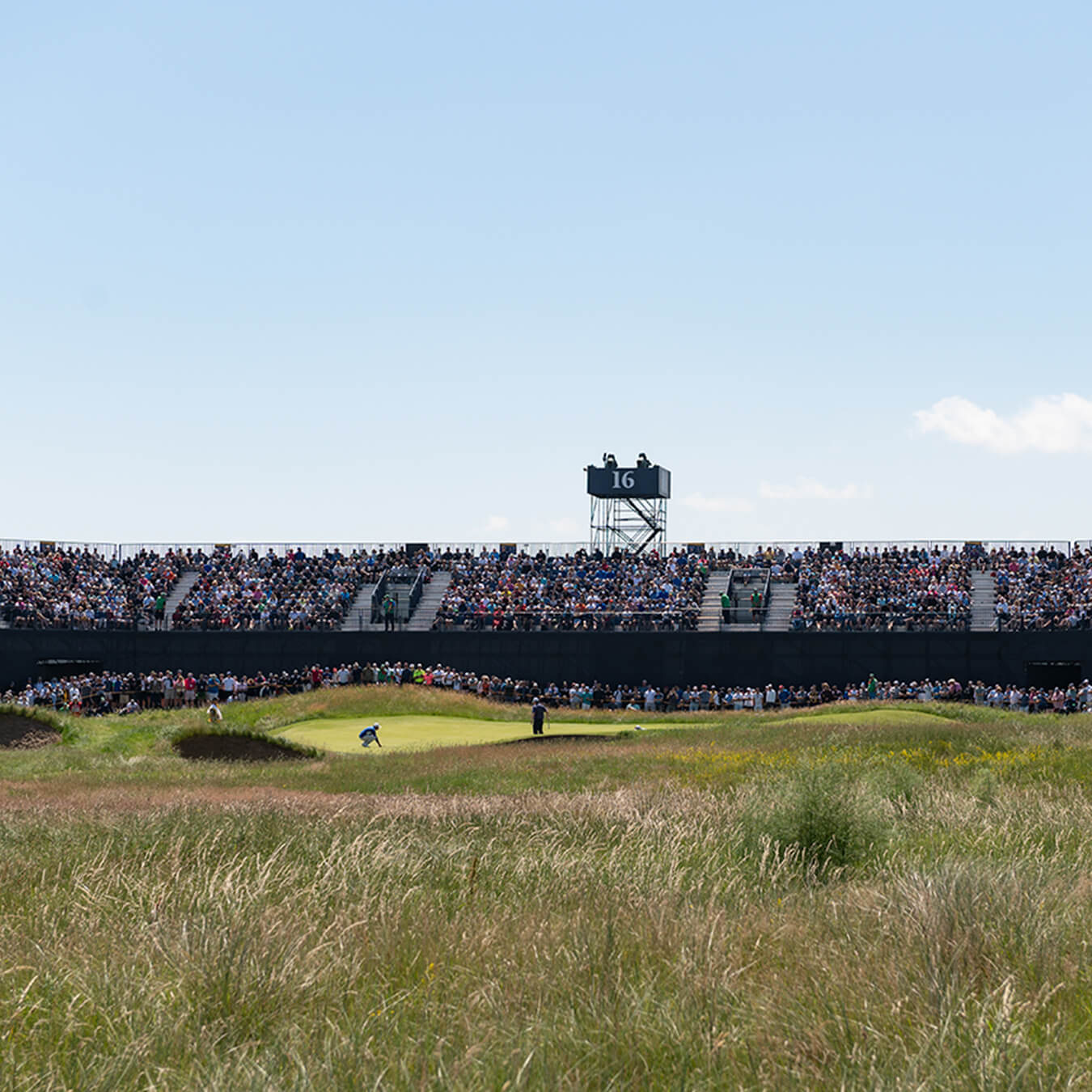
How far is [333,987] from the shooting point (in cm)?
756

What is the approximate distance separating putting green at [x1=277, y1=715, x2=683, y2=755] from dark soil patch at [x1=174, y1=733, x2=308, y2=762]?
1887 mm

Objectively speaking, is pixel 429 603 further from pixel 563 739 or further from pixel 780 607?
pixel 563 739

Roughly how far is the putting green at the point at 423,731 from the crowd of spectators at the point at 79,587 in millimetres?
20369

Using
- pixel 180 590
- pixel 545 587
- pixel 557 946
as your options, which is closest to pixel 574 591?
pixel 545 587

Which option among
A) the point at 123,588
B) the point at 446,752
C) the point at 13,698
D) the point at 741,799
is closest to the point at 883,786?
the point at 741,799

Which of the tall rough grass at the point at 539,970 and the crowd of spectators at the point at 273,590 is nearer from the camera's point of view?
the tall rough grass at the point at 539,970

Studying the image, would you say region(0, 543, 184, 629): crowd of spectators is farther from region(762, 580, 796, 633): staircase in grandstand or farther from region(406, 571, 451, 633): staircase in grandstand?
region(762, 580, 796, 633): staircase in grandstand

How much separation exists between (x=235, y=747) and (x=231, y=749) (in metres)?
0.10

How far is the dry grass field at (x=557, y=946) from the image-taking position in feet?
21.3

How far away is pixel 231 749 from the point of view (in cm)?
3381

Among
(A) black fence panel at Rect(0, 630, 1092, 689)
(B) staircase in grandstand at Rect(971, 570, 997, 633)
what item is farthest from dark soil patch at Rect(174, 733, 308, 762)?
(B) staircase in grandstand at Rect(971, 570, 997, 633)

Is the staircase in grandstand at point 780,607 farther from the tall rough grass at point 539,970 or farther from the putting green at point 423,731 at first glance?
the tall rough grass at point 539,970

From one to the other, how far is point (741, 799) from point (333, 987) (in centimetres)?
923

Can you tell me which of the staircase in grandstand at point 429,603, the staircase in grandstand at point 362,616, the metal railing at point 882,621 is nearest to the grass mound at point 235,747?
the staircase in grandstand at point 362,616
